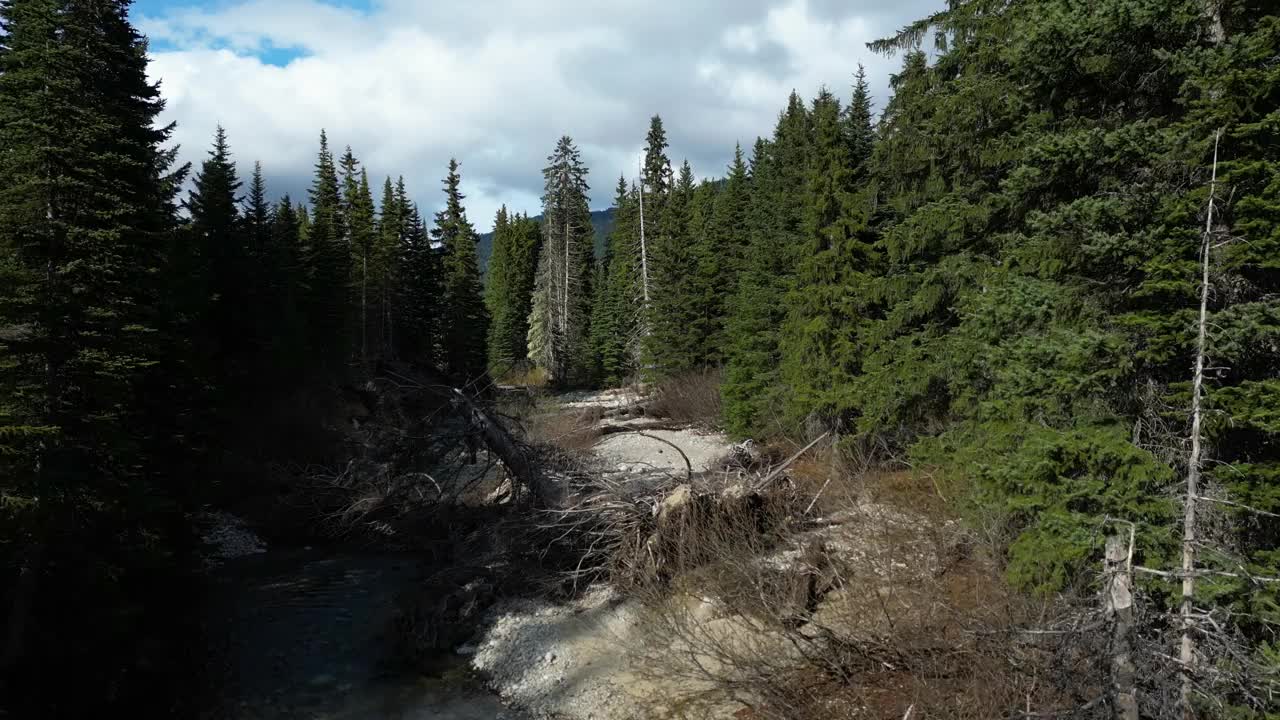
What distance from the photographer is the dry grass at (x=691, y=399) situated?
100.0 ft

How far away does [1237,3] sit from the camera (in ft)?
22.2

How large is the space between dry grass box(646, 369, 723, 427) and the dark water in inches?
616

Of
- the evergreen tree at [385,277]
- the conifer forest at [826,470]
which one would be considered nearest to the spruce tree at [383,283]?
the evergreen tree at [385,277]

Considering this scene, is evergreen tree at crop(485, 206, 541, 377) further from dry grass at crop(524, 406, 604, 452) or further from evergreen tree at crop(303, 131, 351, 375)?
dry grass at crop(524, 406, 604, 452)

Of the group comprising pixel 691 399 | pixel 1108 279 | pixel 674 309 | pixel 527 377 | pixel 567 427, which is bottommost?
pixel 567 427

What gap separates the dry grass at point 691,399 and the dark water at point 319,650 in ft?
51.4

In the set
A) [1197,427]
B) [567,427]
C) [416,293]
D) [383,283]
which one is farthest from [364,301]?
[1197,427]

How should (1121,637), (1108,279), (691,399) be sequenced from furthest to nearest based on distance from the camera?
(691,399) → (1108,279) → (1121,637)

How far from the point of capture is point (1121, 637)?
16.8 feet

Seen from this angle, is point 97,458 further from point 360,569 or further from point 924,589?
point 924,589

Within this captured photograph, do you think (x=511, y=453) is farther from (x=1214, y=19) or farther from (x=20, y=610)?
(x=1214, y=19)

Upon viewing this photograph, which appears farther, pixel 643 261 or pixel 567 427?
pixel 643 261

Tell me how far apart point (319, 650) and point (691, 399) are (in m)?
20.8

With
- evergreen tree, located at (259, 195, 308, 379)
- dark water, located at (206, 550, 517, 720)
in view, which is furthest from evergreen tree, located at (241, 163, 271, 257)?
dark water, located at (206, 550, 517, 720)
